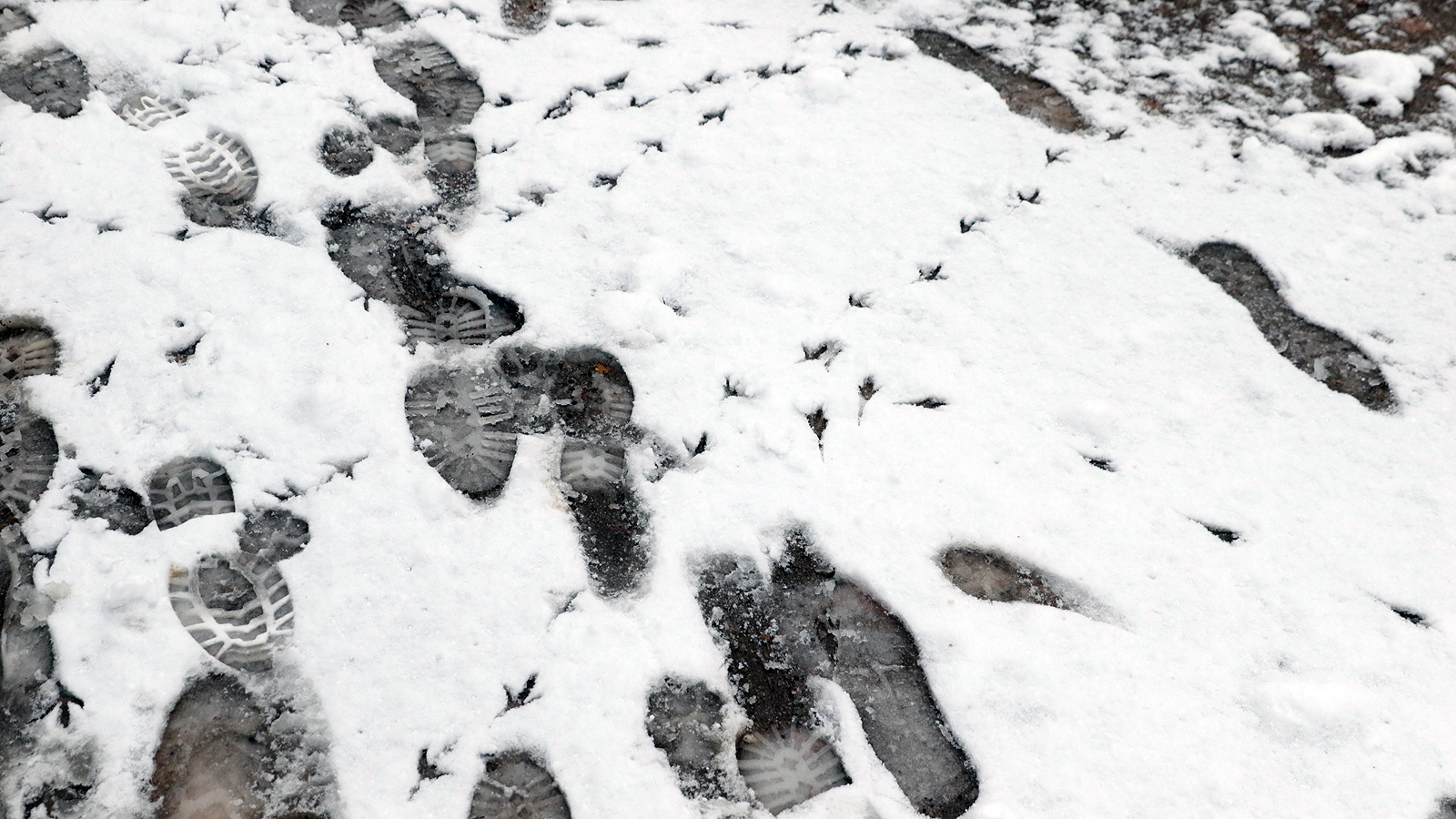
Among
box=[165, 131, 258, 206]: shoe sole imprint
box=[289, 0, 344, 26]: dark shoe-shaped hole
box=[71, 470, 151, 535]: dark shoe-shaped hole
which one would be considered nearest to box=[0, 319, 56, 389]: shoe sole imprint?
box=[71, 470, 151, 535]: dark shoe-shaped hole

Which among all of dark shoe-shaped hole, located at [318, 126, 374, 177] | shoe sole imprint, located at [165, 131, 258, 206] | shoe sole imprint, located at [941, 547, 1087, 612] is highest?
dark shoe-shaped hole, located at [318, 126, 374, 177]

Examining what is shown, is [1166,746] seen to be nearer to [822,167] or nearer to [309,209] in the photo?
[822,167]

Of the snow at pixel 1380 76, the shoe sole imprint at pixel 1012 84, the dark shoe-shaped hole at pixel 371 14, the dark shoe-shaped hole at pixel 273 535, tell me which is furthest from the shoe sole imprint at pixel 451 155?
the snow at pixel 1380 76

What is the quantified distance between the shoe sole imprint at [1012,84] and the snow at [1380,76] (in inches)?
34.4

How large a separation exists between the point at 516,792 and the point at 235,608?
64 cm

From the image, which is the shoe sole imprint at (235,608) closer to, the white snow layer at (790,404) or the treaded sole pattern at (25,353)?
the white snow layer at (790,404)

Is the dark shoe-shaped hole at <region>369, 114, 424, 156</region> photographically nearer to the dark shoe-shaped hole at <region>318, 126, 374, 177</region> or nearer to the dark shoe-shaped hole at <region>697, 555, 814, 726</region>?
the dark shoe-shaped hole at <region>318, 126, 374, 177</region>

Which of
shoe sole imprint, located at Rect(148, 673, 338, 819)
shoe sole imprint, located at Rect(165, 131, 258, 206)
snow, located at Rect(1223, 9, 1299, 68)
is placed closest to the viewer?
shoe sole imprint, located at Rect(148, 673, 338, 819)

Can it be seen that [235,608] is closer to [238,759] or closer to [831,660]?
[238,759]

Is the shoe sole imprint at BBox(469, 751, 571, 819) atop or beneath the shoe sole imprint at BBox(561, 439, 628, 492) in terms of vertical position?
beneath

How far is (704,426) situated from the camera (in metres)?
1.75

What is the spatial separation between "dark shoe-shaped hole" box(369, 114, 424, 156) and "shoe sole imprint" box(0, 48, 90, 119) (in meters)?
0.74

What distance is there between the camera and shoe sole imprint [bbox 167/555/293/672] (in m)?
1.48

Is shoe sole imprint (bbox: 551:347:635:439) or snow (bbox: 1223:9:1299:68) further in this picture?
snow (bbox: 1223:9:1299:68)
